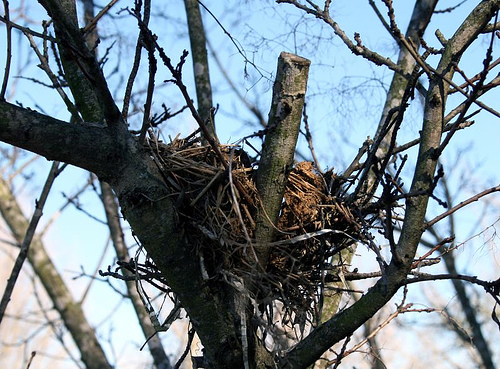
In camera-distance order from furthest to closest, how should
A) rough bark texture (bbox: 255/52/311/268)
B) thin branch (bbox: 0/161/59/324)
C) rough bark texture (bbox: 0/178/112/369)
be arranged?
rough bark texture (bbox: 0/178/112/369), thin branch (bbox: 0/161/59/324), rough bark texture (bbox: 255/52/311/268)

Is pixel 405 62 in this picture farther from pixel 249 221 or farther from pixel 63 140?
pixel 63 140

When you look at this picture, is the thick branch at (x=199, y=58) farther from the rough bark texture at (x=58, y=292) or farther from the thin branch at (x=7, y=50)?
the rough bark texture at (x=58, y=292)

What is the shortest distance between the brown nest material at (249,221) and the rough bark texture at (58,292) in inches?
118

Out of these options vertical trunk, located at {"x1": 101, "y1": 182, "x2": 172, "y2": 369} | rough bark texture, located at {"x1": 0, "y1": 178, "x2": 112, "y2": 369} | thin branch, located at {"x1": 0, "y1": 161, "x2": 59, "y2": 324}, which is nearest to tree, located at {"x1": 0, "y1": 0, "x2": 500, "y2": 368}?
thin branch, located at {"x1": 0, "y1": 161, "x2": 59, "y2": 324}

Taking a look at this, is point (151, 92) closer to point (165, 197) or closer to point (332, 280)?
point (165, 197)

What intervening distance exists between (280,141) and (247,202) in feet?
0.85

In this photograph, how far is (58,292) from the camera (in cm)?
531

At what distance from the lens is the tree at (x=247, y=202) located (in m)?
1.91

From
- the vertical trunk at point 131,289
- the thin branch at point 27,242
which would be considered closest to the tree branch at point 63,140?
the thin branch at point 27,242

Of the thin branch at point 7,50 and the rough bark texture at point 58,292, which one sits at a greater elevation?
the rough bark texture at point 58,292

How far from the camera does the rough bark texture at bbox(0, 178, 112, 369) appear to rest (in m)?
4.90

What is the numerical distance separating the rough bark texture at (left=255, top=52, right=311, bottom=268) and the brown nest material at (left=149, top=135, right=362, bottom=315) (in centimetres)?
4

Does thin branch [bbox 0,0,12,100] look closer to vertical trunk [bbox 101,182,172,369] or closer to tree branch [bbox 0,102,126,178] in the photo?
tree branch [bbox 0,102,126,178]

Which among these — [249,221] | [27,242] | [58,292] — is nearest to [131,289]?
[58,292]
